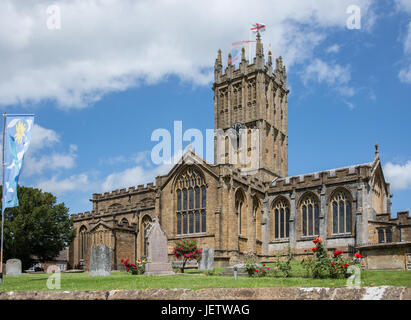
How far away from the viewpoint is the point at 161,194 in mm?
42438

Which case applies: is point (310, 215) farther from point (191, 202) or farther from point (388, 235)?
point (191, 202)

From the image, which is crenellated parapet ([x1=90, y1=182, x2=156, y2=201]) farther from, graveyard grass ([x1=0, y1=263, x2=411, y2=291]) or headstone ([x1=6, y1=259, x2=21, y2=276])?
graveyard grass ([x1=0, y1=263, x2=411, y2=291])

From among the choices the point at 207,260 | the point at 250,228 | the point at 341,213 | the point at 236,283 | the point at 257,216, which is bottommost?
the point at 207,260

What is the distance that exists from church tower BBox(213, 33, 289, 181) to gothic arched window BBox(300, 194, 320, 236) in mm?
8571

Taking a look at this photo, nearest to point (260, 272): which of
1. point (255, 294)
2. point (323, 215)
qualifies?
point (255, 294)

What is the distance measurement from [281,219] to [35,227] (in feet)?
73.0

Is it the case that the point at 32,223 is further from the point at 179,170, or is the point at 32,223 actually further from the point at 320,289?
the point at 320,289

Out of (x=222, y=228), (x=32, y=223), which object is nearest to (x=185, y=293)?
(x=222, y=228)

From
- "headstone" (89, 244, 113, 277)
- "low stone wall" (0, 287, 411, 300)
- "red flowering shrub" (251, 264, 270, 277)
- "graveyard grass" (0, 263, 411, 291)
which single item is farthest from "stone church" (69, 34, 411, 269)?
"low stone wall" (0, 287, 411, 300)

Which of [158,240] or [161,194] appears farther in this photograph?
[161,194]

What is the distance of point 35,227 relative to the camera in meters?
44.0

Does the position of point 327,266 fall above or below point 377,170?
below

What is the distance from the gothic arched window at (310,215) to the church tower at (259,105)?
337 inches
